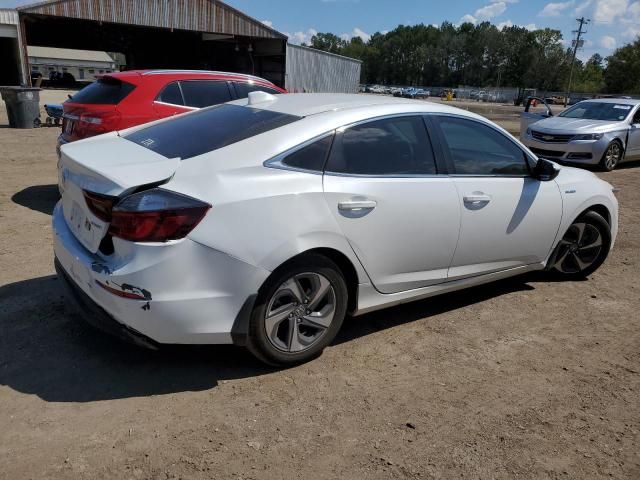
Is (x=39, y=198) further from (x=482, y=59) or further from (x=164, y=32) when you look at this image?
(x=482, y=59)

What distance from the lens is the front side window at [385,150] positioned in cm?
335

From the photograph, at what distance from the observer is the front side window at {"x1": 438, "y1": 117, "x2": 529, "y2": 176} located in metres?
3.92

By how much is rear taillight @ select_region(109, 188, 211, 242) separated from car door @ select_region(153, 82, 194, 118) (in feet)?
14.2

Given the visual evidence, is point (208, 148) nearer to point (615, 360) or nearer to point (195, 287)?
point (195, 287)

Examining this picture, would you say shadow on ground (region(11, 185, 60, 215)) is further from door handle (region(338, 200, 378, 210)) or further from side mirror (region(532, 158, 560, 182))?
side mirror (region(532, 158, 560, 182))

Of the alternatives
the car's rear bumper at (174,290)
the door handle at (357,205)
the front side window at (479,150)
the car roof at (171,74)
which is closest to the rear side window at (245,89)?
the car roof at (171,74)

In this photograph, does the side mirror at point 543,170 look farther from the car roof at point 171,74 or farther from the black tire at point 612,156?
the black tire at point 612,156

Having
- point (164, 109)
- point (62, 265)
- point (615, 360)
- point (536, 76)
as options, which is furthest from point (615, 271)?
point (536, 76)

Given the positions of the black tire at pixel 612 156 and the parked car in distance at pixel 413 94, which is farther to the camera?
the parked car in distance at pixel 413 94

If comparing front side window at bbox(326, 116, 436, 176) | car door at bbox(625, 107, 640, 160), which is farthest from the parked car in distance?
front side window at bbox(326, 116, 436, 176)

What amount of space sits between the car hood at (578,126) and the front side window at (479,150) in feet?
27.6

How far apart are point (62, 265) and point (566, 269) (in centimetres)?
428

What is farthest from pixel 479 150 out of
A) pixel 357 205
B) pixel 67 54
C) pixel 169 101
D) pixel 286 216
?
pixel 67 54

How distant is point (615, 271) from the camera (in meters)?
5.46
